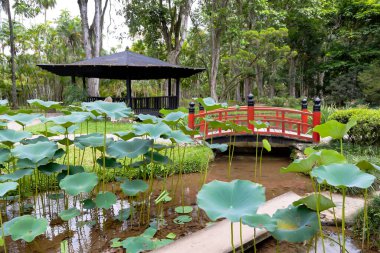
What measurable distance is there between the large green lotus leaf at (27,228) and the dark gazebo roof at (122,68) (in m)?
9.22

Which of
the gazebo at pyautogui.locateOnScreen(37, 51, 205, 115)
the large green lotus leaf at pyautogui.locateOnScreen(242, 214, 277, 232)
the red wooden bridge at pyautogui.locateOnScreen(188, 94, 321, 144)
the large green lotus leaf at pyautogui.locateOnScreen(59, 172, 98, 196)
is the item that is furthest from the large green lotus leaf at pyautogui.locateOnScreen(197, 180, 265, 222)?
the gazebo at pyautogui.locateOnScreen(37, 51, 205, 115)

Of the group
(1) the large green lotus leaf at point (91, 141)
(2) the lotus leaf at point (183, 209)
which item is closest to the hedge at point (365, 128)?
(2) the lotus leaf at point (183, 209)

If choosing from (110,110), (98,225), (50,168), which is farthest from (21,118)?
(98,225)

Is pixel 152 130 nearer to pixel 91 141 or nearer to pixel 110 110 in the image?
pixel 110 110

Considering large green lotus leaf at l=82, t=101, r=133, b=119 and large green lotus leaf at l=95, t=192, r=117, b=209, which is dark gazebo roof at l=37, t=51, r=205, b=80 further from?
large green lotus leaf at l=95, t=192, r=117, b=209

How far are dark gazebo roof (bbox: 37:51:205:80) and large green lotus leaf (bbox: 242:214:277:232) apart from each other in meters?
10.0

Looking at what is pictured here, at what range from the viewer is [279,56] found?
55.3 feet

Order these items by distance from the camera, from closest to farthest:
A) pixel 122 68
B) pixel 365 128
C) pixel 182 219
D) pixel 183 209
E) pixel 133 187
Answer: pixel 133 187 → pixel 182 219 → pixel 183 209 → pixel 365 128 → pixel 122 68

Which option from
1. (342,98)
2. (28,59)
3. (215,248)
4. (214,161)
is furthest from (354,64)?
(28,59)

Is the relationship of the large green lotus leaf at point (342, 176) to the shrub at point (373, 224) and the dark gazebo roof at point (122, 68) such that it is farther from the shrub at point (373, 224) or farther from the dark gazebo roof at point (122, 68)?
the dark gazebo roof at point (122, 68)

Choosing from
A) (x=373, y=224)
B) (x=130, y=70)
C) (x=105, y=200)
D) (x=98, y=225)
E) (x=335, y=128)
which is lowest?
(x=98, y=225)

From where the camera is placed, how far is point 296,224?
89.5 inches

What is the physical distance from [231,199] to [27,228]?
1.73 m

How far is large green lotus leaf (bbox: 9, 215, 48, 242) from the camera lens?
252 cm
